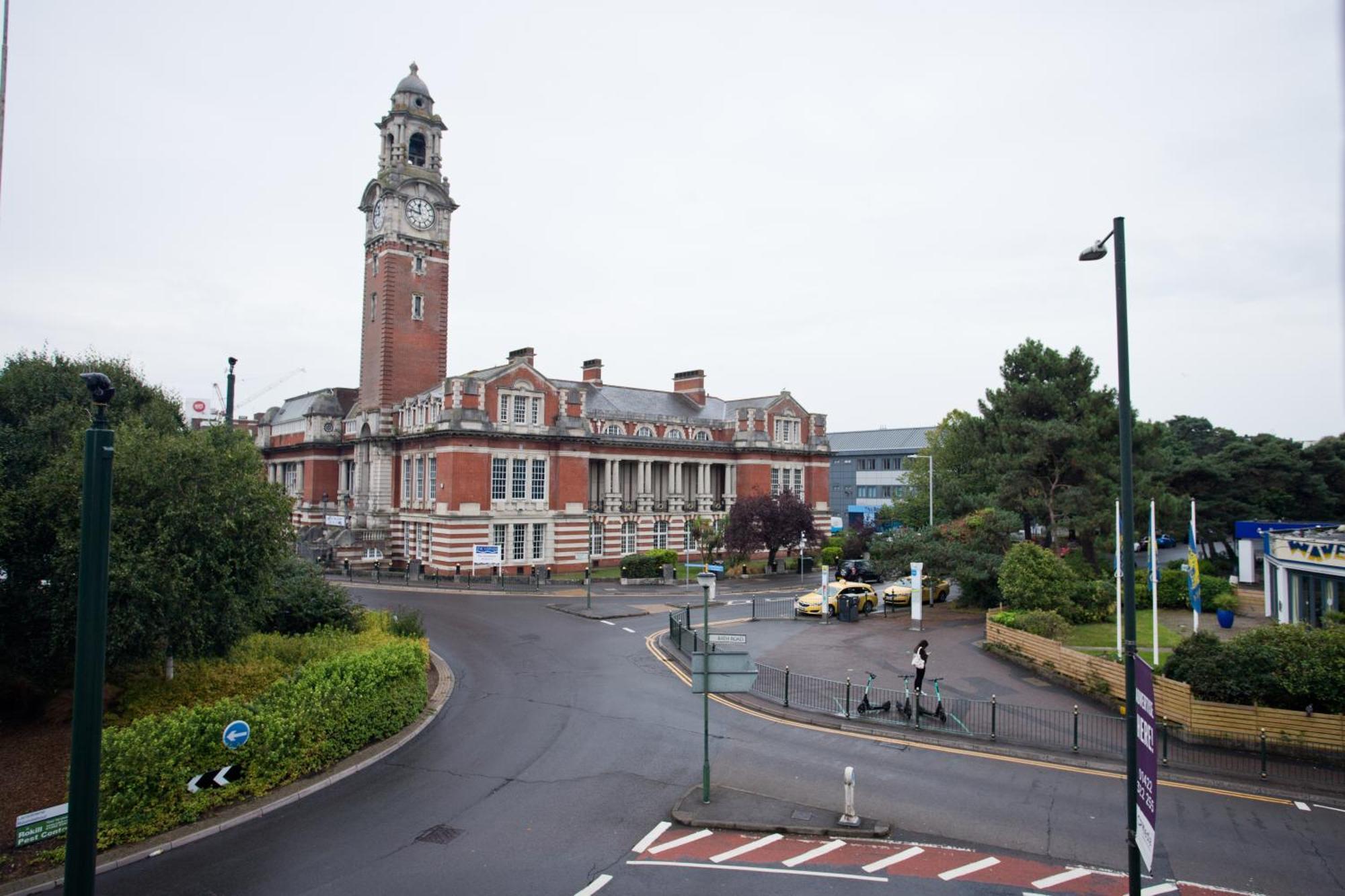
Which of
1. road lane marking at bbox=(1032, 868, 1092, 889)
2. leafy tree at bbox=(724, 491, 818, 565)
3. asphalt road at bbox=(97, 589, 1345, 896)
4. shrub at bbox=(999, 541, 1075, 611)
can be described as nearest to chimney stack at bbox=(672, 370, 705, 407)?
leafy tree at bbox=(724, 491, 818, 565)

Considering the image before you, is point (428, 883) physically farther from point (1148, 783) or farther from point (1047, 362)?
point (1047, 362)

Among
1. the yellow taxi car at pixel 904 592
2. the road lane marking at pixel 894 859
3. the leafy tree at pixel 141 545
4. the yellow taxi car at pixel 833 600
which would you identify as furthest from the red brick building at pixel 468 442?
the road lane marking at pixel 894 859

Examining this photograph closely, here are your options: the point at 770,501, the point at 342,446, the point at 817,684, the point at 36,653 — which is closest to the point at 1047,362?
the point at 770,501

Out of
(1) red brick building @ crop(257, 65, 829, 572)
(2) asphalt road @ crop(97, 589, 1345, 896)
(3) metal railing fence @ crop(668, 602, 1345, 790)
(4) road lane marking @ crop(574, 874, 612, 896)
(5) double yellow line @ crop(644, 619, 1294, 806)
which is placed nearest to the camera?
(4) road lane marking @ crop(574, 874, 612, 896)

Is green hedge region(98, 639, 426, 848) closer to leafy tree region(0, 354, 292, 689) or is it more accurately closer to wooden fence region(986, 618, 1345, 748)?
leafy tree region(0, 354, 292, 689)

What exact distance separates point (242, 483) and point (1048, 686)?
910 inches

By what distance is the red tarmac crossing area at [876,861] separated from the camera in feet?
40.1

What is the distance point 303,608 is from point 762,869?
18380 millimetres

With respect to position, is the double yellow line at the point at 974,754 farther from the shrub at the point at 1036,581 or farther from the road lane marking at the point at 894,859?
the shrub at the point at 1036,581

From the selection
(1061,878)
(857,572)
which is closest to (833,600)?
(857,572)

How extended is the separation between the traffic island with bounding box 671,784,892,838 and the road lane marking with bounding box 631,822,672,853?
0.29 metres

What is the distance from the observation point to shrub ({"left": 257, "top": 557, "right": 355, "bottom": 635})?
25.5 meters

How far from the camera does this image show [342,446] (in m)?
64.6

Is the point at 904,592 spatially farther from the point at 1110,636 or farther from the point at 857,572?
the point at 1110,636
